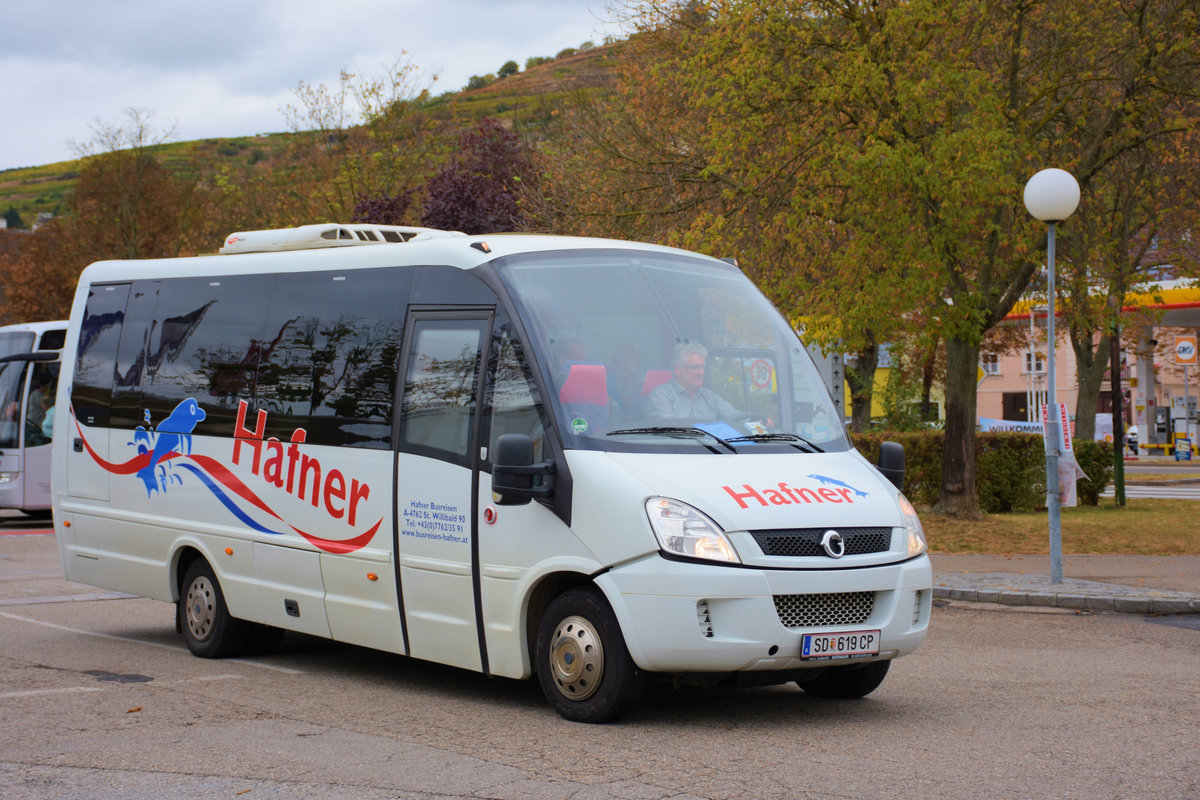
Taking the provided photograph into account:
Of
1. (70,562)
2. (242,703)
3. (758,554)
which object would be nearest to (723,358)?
(758,554)

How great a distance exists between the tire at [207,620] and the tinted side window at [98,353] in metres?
1.71

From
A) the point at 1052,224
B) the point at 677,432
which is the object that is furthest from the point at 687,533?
the point at 1052,224

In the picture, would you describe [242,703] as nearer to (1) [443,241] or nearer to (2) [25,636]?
(1) [443,241]

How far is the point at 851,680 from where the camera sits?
7.96m

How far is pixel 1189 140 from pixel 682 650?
60.5 feet

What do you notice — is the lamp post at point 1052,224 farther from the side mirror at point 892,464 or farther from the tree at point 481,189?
the tree at point 481,189

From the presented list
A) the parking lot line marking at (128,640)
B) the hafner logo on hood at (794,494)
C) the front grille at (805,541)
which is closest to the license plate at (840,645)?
the front grille at (805,541)

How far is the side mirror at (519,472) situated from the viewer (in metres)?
7.16

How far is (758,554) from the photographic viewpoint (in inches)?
268

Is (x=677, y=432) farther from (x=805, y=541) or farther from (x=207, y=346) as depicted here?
(x=207, y=346)

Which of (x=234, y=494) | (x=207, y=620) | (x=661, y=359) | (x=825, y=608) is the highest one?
(x=661, y=359)

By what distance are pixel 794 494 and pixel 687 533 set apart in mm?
650

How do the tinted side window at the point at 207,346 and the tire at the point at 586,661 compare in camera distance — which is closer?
the tire at the point at 586,661

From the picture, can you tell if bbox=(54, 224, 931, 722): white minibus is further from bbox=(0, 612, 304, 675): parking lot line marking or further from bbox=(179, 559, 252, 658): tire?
bbox=(0, 612, 304, 675): parking lot line marking
